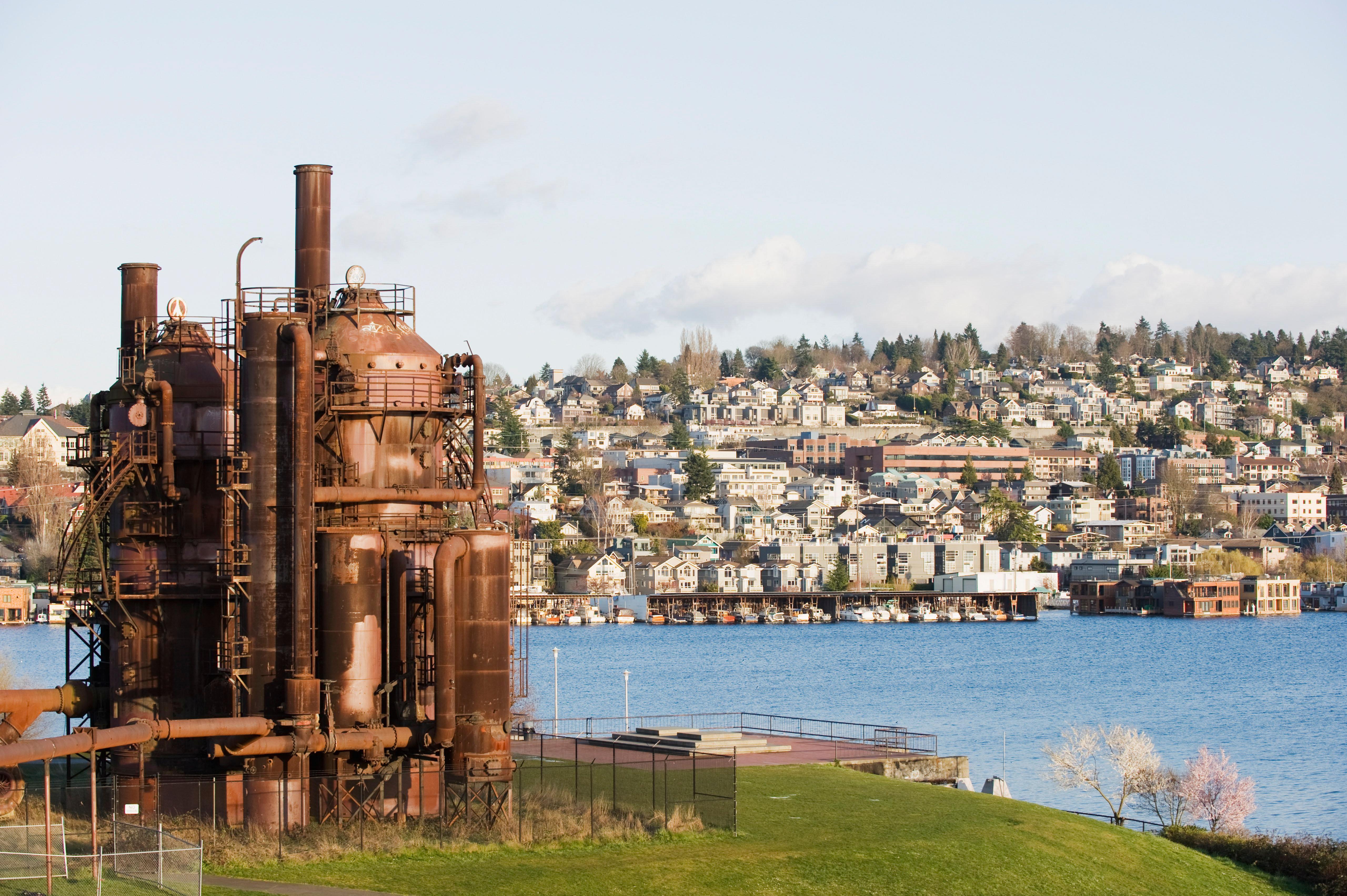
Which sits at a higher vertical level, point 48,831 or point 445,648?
point 445,648

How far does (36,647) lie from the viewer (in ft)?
474

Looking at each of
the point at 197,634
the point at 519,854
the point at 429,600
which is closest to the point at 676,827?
the point at 519,854

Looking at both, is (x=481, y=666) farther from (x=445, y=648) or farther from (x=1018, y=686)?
(x=1018, y=686)

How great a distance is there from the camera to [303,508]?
38750 mm

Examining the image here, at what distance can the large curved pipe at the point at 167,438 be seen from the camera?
40.9 m

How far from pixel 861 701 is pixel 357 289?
7381cm

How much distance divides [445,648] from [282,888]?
7.55m

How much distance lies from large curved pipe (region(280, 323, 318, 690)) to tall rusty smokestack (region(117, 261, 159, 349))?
674cm

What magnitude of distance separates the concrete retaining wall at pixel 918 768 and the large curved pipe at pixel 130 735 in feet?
68.4

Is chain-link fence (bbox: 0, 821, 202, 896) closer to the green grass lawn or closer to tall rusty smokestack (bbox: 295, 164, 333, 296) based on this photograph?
the green grass lawn

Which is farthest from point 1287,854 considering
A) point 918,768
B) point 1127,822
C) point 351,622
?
point 351,622

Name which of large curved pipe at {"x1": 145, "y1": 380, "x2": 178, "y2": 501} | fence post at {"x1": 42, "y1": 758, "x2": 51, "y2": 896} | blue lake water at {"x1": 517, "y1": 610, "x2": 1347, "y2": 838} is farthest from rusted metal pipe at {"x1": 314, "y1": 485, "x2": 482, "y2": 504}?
blue lake water at {"x1": 517, "y1": 610, "x2": 1347, "y2": 838}

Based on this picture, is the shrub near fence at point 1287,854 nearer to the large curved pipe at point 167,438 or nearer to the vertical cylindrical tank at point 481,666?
the vertical cylindrical tank at point 481,666

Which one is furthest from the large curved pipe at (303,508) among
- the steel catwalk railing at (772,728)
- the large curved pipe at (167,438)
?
the steel catwalk railing at (772,728)
